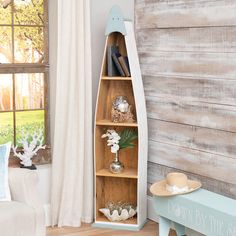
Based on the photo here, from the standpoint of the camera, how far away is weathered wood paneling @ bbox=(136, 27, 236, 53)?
3.67 metres

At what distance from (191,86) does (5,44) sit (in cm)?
140

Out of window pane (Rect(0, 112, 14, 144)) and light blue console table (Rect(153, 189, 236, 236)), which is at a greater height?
window pane (Rect(0, 112, 14, 144))

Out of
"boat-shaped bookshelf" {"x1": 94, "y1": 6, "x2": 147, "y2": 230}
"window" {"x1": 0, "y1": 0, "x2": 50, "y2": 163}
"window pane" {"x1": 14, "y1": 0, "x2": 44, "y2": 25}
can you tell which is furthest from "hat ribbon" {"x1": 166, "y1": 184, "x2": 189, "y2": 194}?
"window pane" {"x1": 14, "y1": 0, "x2": 44, "y2": 25}

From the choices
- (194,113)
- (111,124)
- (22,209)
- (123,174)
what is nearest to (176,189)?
(194,113)

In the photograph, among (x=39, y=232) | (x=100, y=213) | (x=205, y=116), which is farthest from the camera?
(x=100, y=213)

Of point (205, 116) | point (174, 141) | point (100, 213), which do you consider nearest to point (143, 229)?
point (100, 213)

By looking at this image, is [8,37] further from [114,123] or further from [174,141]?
[174,141]

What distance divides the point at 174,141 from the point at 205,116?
15.4 inches

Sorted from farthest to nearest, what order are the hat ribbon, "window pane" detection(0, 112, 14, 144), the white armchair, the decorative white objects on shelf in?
"window pane" detection(0, 112, 14, 144), the decorative white objects on shelf, the hat ribbon, the white armchair

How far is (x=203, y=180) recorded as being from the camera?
3.93 m

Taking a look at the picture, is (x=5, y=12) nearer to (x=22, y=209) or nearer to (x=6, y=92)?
(x=6, y=92)

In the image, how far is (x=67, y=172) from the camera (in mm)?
4234

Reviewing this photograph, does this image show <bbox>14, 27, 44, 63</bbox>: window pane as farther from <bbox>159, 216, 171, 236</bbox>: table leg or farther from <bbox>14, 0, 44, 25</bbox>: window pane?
<bbox>159, 216, 171, 236</bbox>: table leg

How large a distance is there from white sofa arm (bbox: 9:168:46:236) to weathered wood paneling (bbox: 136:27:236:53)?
1409 millimetres
